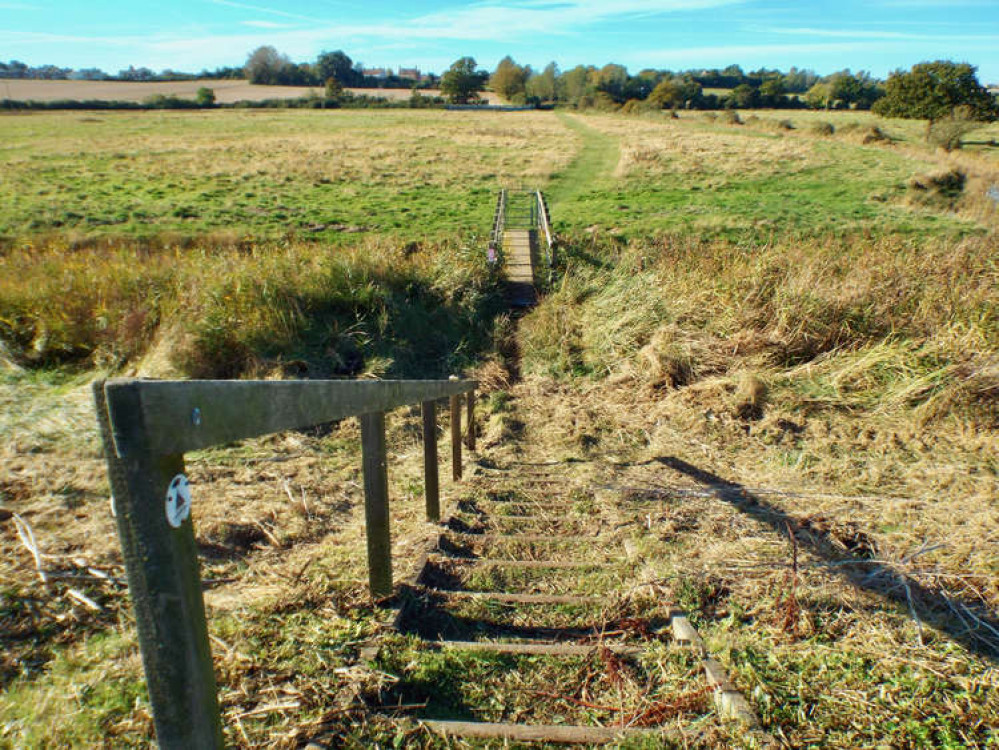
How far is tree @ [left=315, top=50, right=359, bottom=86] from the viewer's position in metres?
81.5

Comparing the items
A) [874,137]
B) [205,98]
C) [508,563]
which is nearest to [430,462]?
[508,563]

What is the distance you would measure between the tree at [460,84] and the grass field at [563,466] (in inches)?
2492

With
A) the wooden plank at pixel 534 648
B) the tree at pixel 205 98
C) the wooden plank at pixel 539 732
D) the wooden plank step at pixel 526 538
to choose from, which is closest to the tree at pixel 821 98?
the tree at pixel 205 98

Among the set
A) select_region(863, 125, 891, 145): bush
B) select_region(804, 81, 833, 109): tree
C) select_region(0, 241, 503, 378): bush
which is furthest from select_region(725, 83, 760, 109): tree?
select_region(0, 241, 503, 378): bush

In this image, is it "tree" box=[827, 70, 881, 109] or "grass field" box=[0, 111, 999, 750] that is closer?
"grass field" box=[0, 111, 999, 750]

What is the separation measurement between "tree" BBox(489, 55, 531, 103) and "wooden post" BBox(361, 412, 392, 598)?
275ft

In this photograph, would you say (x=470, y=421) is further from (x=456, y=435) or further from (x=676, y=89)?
(x=676, y=89)

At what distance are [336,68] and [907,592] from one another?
91.9 m

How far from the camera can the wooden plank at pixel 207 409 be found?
109 centimetres

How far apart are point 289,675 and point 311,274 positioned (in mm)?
8752

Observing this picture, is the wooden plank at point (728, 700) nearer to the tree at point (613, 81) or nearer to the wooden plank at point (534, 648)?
the wooden plank at point (534, 648)

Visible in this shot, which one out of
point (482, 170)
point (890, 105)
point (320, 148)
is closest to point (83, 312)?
point (482, 170)

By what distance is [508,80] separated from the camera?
84.1 m

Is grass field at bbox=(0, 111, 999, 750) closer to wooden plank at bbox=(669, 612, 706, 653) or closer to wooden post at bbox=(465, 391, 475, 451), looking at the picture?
wooden plank at bbox=(669, 612, 706, 653)
